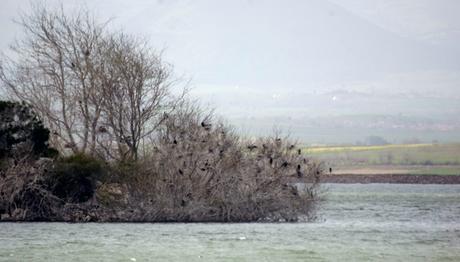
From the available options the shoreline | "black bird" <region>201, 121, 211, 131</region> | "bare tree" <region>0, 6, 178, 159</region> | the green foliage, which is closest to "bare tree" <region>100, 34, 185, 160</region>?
"bare tree" <region>0, 6, 178, 159</region>

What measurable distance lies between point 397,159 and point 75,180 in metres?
85.4

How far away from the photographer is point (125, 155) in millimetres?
50406

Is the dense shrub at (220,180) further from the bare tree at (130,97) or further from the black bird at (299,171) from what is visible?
the bare tree at (130,97)

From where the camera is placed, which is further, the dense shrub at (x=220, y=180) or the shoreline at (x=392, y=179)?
the shoreline at (x=392, y=179)

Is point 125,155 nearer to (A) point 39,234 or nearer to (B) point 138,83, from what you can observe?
(B) point 138,83

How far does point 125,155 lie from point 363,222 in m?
10.4

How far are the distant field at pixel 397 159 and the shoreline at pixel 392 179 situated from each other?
223cm

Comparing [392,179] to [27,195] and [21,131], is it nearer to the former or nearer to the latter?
[21,131]

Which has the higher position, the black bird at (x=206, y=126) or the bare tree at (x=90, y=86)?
the bare tree at (x=90, y=86)

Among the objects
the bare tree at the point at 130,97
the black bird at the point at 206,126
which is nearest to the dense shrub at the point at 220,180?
the black bird at the point at 206,126

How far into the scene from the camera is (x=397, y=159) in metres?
130

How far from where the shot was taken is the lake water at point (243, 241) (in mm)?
34931

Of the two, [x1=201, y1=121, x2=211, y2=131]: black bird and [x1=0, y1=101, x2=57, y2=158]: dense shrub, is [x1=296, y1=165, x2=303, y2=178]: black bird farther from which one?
[x1=0, y1=101, x2=57, y2=158]: dense shrub

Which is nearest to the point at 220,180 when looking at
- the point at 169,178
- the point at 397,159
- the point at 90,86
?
the point at 169,178
